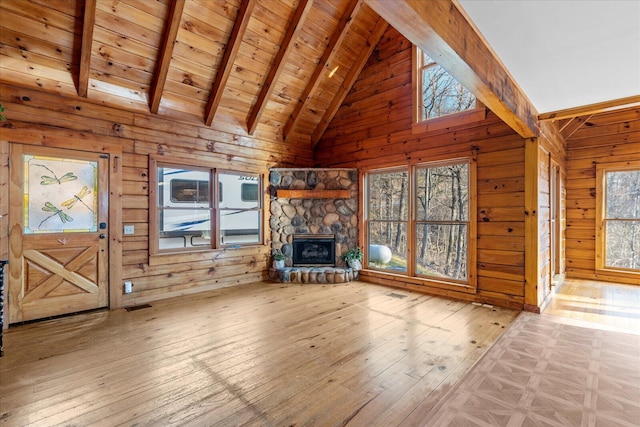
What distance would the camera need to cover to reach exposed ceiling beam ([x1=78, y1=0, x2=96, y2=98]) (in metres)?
3.07

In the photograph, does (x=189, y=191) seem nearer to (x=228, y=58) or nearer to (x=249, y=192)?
(x=249, y=192)

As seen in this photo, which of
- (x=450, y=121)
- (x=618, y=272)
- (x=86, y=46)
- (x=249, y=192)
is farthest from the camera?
(x=249, y=192)

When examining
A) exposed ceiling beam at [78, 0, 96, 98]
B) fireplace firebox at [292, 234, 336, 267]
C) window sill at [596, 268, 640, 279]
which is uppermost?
exposed ceiling beam at [78, 0, 96, 98]

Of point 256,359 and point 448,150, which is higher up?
point 448,150

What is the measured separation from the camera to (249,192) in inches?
214

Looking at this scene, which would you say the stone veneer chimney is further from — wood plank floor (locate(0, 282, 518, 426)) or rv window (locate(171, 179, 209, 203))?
wood plank floor (locate(0, 282, 518, 426))

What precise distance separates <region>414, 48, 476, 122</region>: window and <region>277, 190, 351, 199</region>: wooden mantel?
1816 mm

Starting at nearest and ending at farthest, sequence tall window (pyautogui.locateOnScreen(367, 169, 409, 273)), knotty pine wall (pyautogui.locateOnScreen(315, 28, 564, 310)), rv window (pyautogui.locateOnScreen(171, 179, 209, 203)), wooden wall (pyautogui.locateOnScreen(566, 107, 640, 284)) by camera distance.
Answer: knotty pine wall (pyautogui.locateOnScreen(315, 28, 564, 310)) < rv window (pyautogui.locateOnScreen(171, 179, 209, 203)) < wooden wall (pyautogui.locateOnScreen(566, 107, 640, 284)) < tall window (pyautogui.locateOnScreen(367, 169, 409, 273))

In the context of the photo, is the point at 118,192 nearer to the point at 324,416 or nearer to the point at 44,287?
the point at 44,287

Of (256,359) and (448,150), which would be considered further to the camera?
(448,150)

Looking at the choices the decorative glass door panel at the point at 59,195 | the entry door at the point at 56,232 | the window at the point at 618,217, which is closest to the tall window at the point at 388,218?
the window at the point at 618,217

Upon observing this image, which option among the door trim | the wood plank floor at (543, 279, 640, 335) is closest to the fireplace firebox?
the door trim

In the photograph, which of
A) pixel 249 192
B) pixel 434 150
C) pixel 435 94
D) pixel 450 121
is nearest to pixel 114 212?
pixel 249 192

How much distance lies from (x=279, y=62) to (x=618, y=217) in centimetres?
637
